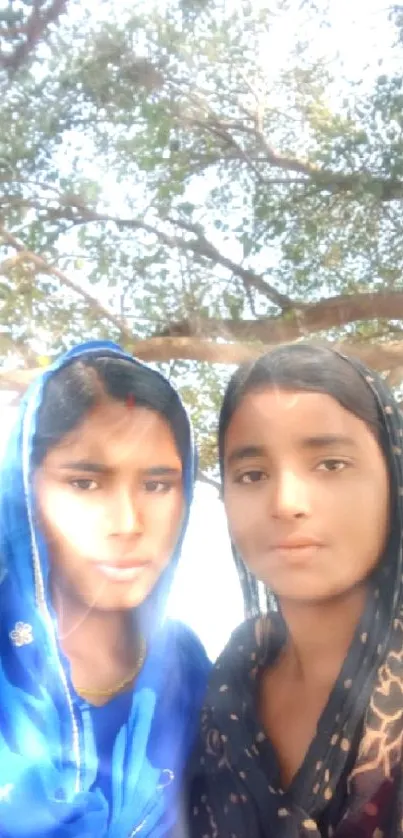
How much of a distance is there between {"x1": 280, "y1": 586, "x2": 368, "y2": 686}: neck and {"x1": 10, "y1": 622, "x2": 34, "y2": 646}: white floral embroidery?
0.25 metres

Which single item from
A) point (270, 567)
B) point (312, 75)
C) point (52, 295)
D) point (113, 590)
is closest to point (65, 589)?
point (113, 590)

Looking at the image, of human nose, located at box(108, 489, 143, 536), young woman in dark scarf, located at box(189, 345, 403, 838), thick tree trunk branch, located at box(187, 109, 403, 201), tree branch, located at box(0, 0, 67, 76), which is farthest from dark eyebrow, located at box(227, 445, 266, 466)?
tree branch, located at box(0, 0, 67, 76)

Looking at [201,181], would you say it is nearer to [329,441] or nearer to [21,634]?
[329,441]

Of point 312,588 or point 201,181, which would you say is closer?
point 312,588

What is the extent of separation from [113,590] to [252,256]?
40cm

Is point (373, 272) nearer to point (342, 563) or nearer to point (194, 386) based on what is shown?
point (194, 386)

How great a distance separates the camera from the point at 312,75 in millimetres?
850

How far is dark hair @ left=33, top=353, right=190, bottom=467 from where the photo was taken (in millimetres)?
763

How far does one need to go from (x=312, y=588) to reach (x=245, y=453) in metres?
0.14

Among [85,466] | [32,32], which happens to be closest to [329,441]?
[85,466]

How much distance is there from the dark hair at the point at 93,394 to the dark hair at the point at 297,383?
0.06m

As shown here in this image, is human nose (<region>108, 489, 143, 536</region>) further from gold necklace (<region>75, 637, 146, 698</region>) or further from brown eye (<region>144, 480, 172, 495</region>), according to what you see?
gold necklace (<region>75, 637, 146, 698</region>)

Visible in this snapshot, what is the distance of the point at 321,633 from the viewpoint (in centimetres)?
74

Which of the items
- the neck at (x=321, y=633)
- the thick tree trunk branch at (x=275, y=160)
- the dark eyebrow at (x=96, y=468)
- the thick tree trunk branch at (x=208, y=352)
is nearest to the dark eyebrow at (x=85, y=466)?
the dark eyebrow at (x=96, y=468)
